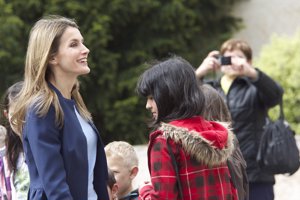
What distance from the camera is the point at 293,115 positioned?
32.7 feet

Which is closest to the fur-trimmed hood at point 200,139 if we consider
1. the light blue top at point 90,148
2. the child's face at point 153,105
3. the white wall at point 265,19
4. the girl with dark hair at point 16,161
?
the child's face at point 153,105

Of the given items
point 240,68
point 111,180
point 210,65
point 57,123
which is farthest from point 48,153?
point 210,65

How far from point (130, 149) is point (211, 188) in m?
0.95

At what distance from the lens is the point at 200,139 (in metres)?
3.35

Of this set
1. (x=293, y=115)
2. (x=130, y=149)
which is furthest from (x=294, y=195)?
(x=130, y=149)

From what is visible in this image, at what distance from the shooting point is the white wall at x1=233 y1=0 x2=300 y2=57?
1236 cm

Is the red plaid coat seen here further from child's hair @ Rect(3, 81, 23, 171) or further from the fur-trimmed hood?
child's hair @ Rect(3, 81, 23, 171)

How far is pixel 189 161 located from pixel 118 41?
865 cm

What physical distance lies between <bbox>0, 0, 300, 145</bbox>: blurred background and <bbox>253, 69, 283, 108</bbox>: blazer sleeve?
Answer: 182 inches

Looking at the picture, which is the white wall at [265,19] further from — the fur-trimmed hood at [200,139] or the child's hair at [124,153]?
the fur-trimmed hood at [200,139]

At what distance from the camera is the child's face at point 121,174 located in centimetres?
416

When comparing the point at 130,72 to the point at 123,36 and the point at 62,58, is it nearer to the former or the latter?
the point at 123,36

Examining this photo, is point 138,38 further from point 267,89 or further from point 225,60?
point 267,89

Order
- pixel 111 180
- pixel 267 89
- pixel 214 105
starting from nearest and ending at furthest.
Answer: pixel 111 180
pixel 214 105
pixel 267 89
